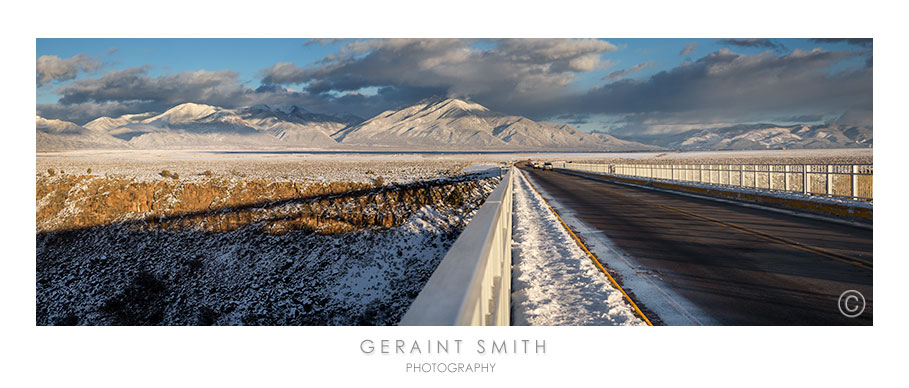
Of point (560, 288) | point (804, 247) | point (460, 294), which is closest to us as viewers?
point (460, 294)

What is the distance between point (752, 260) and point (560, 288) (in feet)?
13.0

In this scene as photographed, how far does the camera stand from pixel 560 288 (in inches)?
292

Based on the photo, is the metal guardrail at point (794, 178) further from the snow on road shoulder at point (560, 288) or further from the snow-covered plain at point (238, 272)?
the snow-covered plain at point (238, 272)

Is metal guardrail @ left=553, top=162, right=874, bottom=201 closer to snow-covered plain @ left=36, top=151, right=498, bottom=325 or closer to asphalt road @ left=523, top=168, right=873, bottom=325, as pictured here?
asphalt road @ left=523, top=168, right=873, bottom=325

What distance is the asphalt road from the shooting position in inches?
240

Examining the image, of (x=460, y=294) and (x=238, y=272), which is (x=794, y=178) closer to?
(x=238, y=272)

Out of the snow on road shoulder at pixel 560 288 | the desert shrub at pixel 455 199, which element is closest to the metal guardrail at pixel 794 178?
the snow on road shoulder at pixel 560 288

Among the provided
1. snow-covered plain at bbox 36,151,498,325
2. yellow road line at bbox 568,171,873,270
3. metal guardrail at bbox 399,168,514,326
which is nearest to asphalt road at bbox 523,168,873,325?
yellow road line at bbox 568,171,873,270

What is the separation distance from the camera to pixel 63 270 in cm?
1880

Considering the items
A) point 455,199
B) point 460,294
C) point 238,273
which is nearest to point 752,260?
point 460,294

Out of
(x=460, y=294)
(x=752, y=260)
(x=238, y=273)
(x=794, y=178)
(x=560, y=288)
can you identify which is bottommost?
(x=238, y=273)

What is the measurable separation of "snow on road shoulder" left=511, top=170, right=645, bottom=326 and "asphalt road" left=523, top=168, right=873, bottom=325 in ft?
2.98

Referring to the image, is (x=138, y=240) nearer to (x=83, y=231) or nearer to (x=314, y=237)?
(x=83, y=231)
